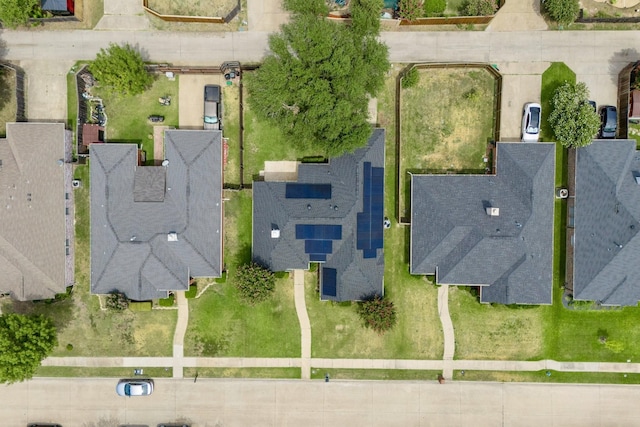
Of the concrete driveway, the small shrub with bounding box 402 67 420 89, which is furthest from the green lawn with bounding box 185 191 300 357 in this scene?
the small shrub with bounding box 402 67 420 89

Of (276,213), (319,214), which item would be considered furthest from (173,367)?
(319,214)

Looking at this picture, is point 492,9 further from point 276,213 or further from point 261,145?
point 276,213

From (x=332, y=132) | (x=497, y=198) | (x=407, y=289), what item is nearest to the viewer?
(x=332, y=132)

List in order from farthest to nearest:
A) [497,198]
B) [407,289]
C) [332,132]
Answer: [407,289]
[497,198]
[332,132]

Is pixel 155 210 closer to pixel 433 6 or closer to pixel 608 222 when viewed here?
pixel 433 6

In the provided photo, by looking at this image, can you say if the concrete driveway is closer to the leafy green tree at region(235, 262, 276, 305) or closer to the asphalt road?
the leafy green tree at region(235, 262, 276, 305)

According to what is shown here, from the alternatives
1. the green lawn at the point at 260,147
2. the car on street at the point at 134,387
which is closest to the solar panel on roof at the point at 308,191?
the green lawn at the point at 260,147

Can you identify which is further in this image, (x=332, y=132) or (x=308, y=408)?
(x=308, y=408)
